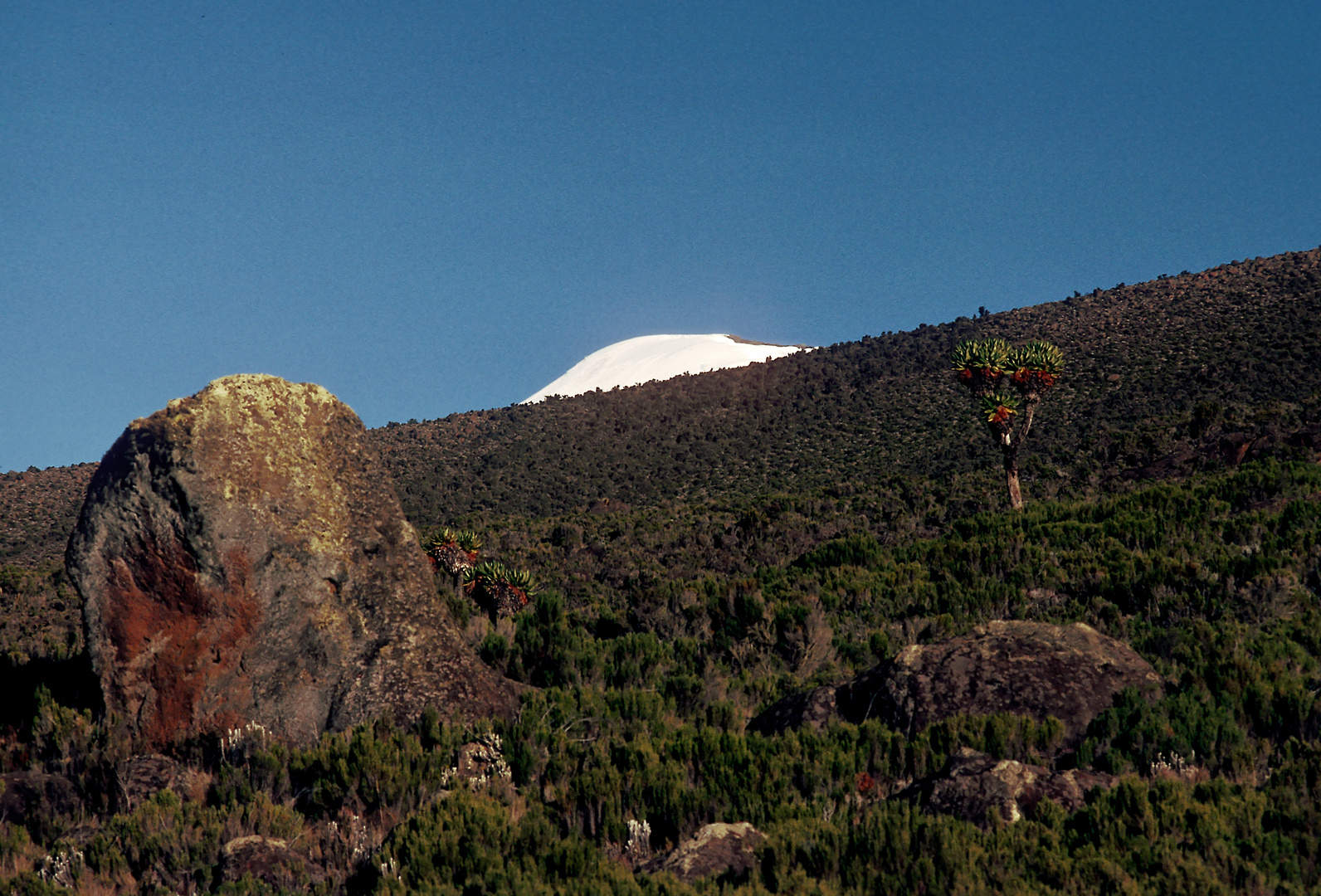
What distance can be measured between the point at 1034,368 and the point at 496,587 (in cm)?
1912

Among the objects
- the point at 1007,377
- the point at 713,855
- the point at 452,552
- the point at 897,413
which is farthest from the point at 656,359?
the point at 713,855

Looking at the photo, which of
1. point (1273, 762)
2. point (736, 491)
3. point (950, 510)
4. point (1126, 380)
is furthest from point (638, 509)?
point (1273, 762)

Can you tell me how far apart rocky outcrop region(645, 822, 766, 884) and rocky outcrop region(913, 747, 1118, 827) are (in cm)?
144

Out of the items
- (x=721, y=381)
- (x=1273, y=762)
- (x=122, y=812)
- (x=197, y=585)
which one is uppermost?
(x=721, y=381)

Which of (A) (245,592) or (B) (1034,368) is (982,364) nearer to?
(B) (1034,368)

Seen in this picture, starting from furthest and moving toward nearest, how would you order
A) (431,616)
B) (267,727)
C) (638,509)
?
(638,509)
(431,616)
(267,727)

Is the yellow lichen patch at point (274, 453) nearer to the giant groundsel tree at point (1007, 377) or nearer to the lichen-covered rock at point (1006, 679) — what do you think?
the lichen-covered rock at point (1006, 679)

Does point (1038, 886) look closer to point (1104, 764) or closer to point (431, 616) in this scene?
point (1104, 764)

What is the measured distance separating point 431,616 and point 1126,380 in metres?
51.1

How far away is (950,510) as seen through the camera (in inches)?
1330

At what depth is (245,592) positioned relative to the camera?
402 inches

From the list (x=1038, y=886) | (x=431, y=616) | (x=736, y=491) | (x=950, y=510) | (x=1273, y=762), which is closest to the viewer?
(x=1038, y=886)

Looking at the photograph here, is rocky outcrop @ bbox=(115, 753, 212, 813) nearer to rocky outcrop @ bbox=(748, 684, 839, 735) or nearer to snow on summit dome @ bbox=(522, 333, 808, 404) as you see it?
rocky outcrop @ bbox=(748, 684, 839, 735)

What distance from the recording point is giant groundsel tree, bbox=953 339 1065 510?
3112 cm
